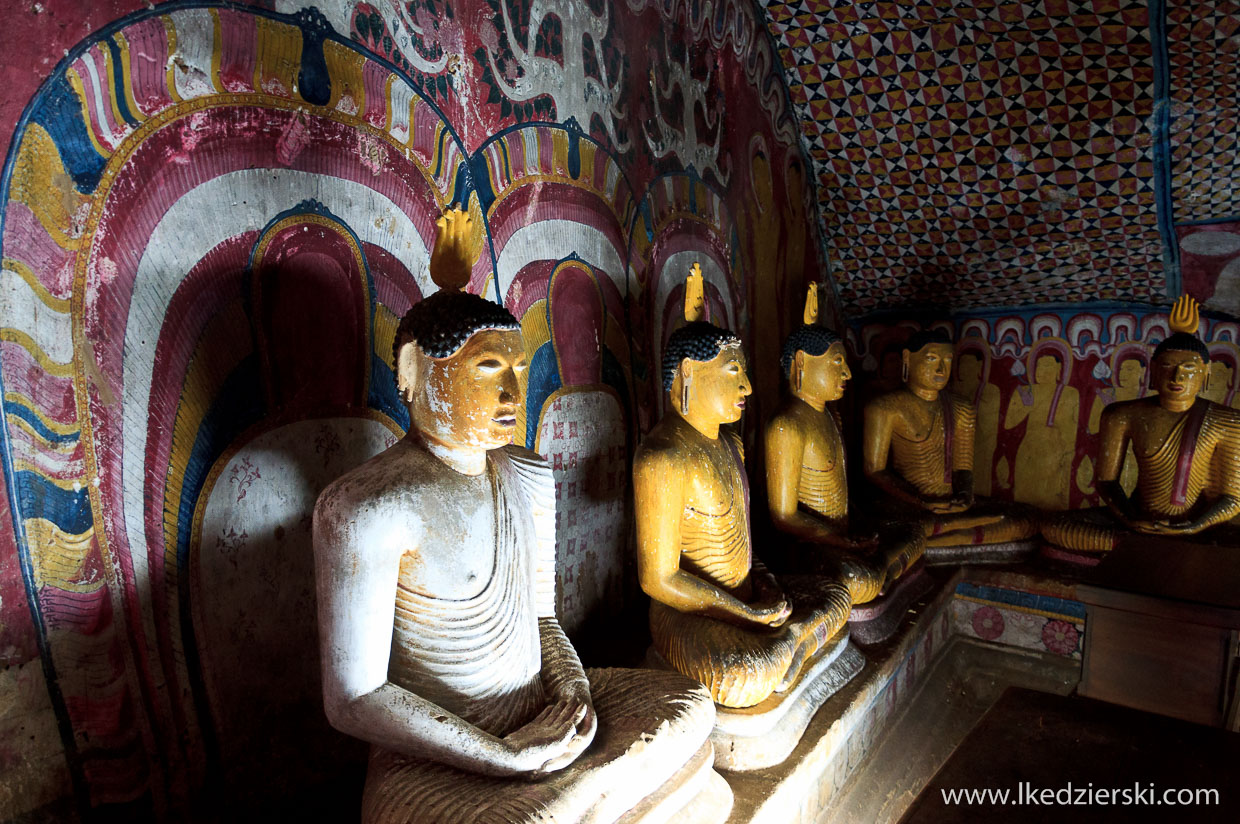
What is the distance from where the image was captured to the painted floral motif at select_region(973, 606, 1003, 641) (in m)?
4.86

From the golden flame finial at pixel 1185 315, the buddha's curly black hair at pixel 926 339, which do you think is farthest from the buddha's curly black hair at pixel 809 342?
the golden flame finial at pixel 1185 315

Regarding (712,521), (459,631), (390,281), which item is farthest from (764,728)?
(390,281)

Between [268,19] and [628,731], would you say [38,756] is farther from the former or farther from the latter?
[268,19]

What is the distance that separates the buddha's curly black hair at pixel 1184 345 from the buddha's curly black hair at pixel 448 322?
443cm

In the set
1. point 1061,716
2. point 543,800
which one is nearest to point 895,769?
point 1061,716

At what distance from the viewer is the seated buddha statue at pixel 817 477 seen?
3.90m

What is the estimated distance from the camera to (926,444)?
518cm

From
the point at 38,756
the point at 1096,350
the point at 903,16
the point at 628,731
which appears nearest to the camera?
the point at 38,756

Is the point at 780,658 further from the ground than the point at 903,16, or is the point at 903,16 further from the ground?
the point at 903,16

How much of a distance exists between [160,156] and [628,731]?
1869 mm

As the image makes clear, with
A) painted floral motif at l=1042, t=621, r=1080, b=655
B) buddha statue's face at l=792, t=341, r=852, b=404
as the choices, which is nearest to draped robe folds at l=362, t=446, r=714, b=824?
buddha statue's face at l=792, t=341, r=852, b=404

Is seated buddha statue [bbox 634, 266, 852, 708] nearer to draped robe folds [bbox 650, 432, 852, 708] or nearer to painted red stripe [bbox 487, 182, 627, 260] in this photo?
draped robe folds [bbox 650, 432, 852, 708]

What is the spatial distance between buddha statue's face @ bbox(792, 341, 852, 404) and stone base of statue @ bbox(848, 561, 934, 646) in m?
1.02

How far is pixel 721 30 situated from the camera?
15.2 feet
